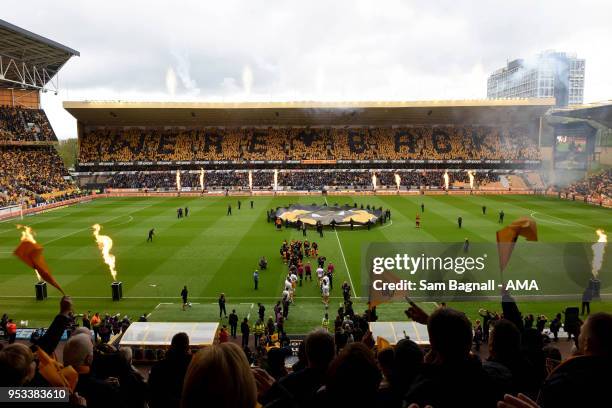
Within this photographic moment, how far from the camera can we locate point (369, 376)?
117 inches

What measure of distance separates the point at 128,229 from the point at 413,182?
141 ft

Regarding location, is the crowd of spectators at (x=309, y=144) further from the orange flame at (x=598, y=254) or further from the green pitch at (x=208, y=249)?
the orange flame at (x=598, y=254)

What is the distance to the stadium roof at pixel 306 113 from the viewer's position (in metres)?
70.4

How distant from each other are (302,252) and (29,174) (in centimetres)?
4423

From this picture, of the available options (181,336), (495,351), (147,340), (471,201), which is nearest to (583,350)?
(495,351)

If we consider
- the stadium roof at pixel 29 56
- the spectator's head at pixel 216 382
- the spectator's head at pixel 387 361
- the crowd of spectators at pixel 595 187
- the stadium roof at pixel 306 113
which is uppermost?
the stadium roof at pixel 29 56

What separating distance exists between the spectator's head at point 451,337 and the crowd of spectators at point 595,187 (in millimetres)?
54849

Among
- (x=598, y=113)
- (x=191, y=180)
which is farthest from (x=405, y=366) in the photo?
(x=191, y=180)

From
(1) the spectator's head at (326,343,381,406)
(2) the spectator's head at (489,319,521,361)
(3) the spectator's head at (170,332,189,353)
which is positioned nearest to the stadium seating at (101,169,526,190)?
(3) the spectator's head at (170,332,189,353)

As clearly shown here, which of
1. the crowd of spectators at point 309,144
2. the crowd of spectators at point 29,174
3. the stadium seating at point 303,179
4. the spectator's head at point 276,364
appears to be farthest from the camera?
the crowd of spectators at point 309,144

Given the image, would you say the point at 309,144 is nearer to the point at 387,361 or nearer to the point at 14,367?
the point at 387,361

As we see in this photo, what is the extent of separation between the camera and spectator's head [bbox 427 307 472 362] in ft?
11.0

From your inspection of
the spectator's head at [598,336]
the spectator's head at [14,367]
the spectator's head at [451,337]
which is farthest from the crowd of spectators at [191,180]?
the spectator's head at [598,336]

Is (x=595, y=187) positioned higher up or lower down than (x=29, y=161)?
lower down
